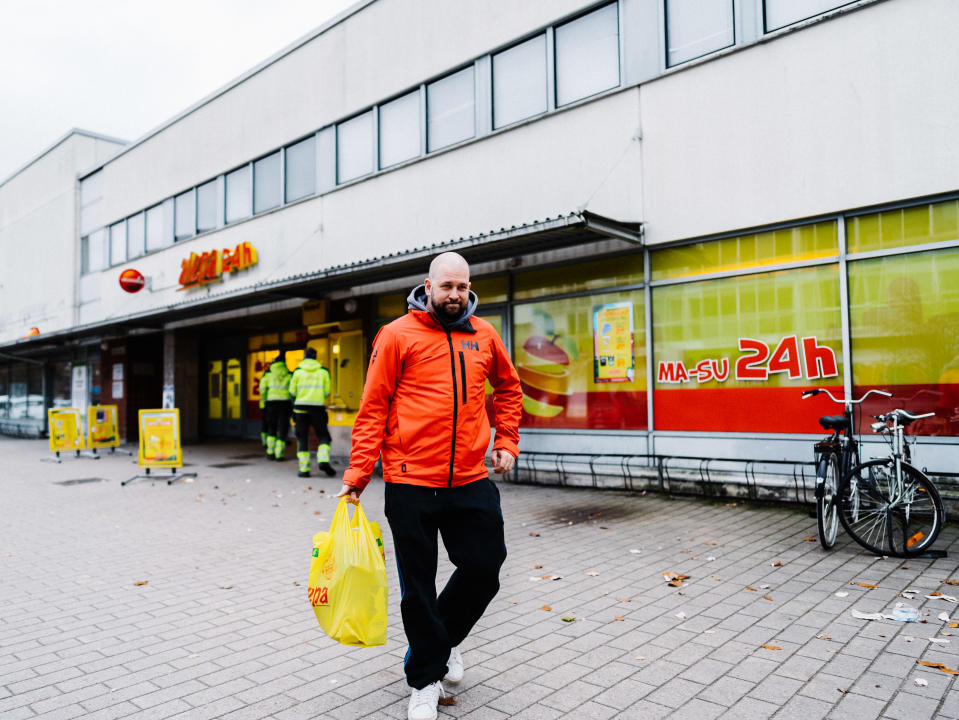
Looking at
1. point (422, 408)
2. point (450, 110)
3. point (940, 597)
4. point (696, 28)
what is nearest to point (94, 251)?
point (450, 110)

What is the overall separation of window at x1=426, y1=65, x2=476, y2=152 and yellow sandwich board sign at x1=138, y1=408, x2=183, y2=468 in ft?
20.5

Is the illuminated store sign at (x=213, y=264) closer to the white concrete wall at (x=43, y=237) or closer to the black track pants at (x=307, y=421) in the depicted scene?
the black track pants at (x=307, y=421)

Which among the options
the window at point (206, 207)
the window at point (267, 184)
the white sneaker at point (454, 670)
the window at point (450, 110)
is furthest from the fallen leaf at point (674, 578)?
the window at point (206, 207)

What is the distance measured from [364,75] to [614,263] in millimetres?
6808

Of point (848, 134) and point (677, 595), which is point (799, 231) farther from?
point (677, 595)

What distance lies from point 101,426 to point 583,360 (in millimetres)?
10750

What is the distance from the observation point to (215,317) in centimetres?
1683

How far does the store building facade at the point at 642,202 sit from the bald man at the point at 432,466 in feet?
15.8

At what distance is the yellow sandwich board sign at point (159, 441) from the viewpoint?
436 inches

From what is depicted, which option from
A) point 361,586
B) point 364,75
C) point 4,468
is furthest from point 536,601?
point 4,468

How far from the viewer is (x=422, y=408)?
118 inches

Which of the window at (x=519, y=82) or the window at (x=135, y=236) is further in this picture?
the window at (x=135, y=236)

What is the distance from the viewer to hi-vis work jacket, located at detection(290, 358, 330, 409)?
10992 millimetres

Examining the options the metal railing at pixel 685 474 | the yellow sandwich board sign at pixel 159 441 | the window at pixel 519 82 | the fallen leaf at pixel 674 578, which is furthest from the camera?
the yellow sandwich board sign at pixel 159 441
